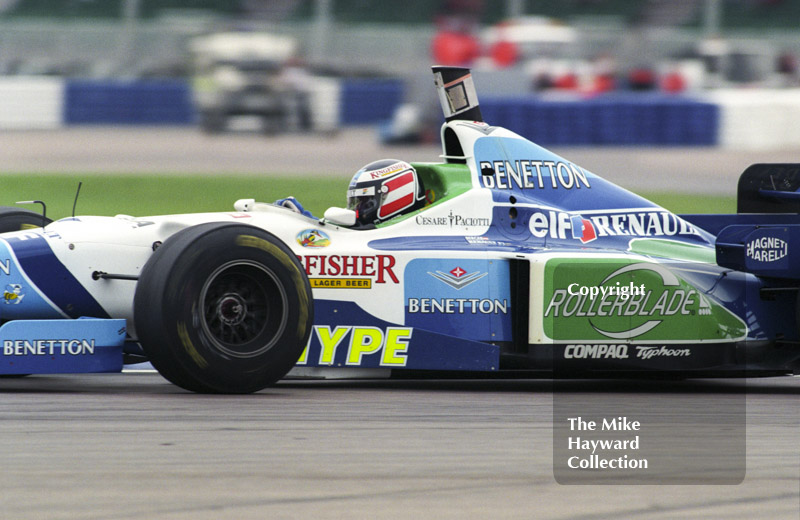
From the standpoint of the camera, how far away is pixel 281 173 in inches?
899

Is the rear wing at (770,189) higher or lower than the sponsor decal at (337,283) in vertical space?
higher

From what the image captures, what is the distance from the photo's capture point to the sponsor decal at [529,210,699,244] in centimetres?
786

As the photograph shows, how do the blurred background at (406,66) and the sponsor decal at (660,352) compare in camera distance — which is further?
the blurred background at (406,66)

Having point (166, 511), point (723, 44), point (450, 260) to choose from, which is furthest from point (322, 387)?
point (723, 44)

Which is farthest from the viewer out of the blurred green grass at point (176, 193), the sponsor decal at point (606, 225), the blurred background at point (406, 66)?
the blurred background at point (406, 66)

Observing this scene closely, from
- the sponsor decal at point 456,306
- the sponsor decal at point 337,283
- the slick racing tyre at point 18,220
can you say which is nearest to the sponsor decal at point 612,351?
the sponsor decal at point 456,306

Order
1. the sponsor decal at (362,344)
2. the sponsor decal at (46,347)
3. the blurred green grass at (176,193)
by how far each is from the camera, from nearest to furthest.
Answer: the sponsor decal at (46,347), the sponsor decal at (362,344), the blurred green grass at (176,193)

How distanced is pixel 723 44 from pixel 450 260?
101 ft

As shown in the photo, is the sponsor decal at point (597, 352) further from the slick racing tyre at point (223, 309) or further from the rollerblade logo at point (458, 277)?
the slick racing tyre at point (223, 309)

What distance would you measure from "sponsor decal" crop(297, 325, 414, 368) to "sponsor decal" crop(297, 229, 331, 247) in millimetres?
460

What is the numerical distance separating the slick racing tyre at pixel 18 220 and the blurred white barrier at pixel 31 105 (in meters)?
23.5

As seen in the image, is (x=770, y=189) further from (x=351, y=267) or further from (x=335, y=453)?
(x=335, y=453)

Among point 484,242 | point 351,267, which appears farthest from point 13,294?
point 484,242

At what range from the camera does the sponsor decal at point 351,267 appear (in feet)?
23.4
